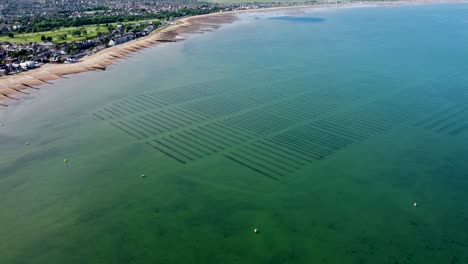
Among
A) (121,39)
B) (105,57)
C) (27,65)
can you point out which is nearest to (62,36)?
(121,39)

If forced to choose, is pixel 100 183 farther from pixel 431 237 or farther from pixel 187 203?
pixel 431 237

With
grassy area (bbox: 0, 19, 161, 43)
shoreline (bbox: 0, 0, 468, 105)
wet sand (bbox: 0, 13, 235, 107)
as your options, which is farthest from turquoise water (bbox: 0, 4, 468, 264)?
grassy area (bbox: 0, 19, 161, 43)

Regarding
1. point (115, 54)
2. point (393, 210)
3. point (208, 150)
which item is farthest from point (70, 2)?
point (393, 210)

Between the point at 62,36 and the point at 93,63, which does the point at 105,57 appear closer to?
the point at 93,63

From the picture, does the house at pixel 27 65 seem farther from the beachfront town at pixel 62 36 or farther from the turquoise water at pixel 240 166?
the turquoise water at pixel 240 166

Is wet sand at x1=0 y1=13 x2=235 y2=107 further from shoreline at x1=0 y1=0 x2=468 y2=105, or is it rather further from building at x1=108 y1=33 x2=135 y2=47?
building at x1=108 y1=33 x2=135 y2=47

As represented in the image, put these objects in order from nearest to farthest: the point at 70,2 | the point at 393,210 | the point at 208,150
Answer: the point at 393,210, the point at 208,150, the point at 70,2
